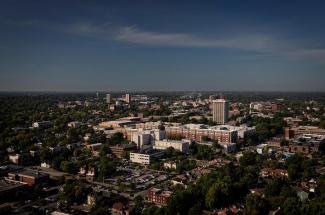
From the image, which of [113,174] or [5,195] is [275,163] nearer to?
[113,174]

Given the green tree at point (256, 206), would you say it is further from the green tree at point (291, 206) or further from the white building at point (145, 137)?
the white building at point (145, 137)

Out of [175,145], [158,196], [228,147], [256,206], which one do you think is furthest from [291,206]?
[228,147]

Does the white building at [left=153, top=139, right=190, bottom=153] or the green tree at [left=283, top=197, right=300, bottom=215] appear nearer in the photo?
the green tree at [left=283, top=197, right=300, bottom=215]

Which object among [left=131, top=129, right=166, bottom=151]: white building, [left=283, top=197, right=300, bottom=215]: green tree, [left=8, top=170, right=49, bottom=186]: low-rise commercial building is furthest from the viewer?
[left=131, top=129, right=166, bottom=151]: white building

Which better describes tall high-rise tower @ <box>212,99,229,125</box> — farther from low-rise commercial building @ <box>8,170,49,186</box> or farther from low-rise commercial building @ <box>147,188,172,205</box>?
low-rise commercial building @ <box>147,188,172,205</box>

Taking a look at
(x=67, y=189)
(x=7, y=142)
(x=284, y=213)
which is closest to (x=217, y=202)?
(x=284, y=213)

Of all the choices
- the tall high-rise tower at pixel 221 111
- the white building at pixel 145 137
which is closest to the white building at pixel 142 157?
the white building at pixel 145 137

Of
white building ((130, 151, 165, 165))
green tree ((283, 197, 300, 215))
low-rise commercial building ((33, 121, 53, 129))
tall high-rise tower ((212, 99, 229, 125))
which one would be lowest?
white building ((130, 151, 165, 165))

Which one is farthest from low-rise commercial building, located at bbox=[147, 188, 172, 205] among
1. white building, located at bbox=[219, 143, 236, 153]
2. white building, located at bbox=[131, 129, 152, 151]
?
white building, located at bbox=[131, 129, 152, 151]

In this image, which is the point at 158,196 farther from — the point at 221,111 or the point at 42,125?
the point at 221,111
